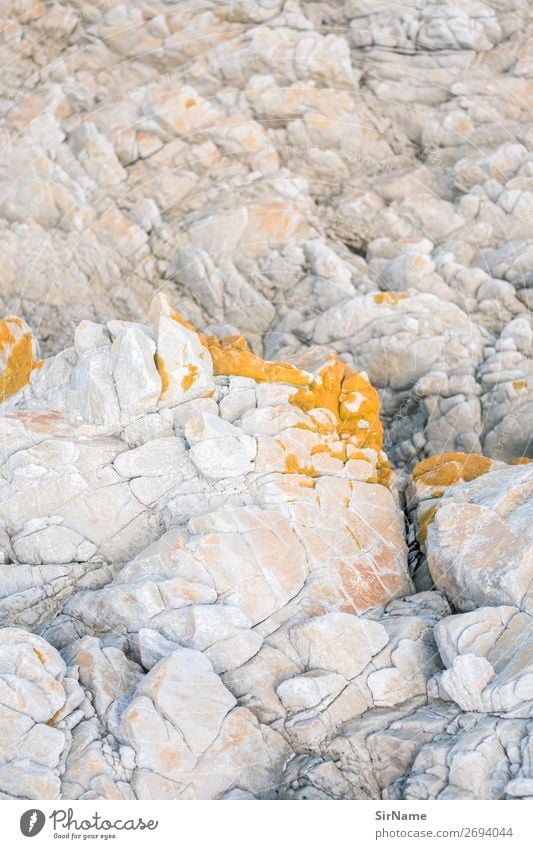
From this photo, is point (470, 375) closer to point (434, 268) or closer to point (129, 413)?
point (434, 268)

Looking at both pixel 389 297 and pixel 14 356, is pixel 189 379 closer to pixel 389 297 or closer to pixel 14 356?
pixel 14 356

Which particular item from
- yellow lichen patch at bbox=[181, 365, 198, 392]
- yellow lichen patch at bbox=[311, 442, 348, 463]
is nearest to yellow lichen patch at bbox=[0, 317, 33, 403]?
yellow lichen patch at bbox=[181, 365, 198, 392]

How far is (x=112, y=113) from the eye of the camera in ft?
88.0

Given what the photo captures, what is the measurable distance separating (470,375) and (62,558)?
1170cm

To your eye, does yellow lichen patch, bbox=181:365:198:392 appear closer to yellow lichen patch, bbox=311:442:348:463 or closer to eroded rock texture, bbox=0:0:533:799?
eroded rock texture, bbox=0:0:533:799

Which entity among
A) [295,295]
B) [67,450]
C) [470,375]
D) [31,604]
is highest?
[67,450]

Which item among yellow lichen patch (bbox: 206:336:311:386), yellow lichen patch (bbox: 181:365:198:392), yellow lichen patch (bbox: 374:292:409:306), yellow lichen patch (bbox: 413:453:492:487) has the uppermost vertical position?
yellow lichen patch (bbox: 181:365:198:392)

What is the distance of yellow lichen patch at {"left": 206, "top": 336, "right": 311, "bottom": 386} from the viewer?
18.2 metres

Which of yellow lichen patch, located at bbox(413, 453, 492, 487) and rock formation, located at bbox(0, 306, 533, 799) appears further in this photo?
yellow lichen patch, located at bbox(413, 453, 492, 487)

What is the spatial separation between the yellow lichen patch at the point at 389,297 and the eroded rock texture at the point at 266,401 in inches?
3.3

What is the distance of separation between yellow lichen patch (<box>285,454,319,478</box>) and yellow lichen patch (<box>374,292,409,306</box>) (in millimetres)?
7719

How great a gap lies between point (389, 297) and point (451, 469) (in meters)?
6.73

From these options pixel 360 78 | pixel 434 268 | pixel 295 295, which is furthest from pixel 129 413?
pixel 360 78

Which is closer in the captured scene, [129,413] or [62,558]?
[62,558]
